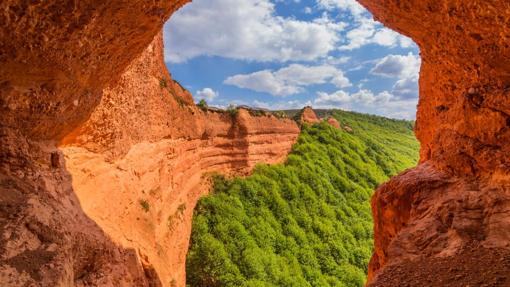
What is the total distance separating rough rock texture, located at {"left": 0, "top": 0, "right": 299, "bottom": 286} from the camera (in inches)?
143

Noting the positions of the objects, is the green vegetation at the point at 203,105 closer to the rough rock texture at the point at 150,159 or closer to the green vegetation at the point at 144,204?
the rough rock texture at the point at 150,159

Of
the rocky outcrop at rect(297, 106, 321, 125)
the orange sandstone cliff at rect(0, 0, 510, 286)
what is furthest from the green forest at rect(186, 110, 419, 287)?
the orange sandstone cliff at rect(0, 0, 510, 286)

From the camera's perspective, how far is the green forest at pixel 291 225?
13.2 meters

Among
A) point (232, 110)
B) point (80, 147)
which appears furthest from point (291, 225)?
point (80, 147)

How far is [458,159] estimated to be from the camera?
523cm

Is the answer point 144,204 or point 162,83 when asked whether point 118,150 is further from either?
point 162,83

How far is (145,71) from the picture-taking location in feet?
33.7

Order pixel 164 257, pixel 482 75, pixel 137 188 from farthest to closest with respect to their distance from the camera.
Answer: pixel 164 257, pixel 137 188, pixel 482 75

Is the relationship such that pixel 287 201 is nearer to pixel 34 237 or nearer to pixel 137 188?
pixel 137 188

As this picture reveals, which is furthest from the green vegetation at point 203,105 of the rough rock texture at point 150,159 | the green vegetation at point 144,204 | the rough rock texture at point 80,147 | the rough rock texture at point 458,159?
the rough rock texture at point 458,159

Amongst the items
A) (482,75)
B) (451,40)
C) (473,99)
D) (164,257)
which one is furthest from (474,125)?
(164,257)

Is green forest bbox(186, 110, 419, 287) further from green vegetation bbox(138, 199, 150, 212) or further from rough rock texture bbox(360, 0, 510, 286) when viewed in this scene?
rough rock texture bbox(360, 0, 510, 286)

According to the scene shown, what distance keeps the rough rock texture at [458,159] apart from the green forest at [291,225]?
26.7 ft

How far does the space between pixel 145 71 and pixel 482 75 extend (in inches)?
329
